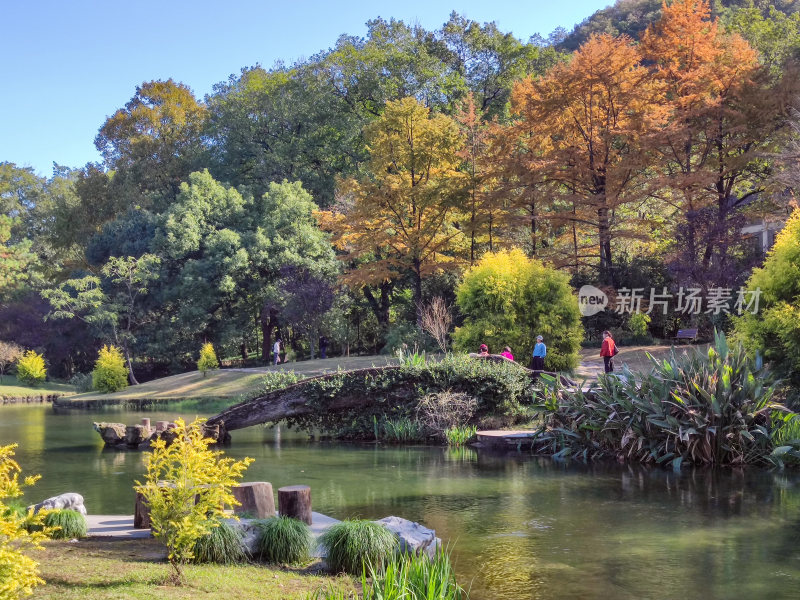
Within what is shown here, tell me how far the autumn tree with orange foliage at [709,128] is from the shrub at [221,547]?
75.0 ft

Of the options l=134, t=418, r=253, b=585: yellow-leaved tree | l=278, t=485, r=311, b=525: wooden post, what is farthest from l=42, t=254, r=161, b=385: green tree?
l=134, t=418, r=253, b=585: yellow-leaved tree

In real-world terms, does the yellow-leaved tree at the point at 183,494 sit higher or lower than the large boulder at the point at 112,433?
higher

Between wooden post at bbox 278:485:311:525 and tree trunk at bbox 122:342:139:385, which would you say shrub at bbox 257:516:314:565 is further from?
tree trunk at bbox 122:342:139:385

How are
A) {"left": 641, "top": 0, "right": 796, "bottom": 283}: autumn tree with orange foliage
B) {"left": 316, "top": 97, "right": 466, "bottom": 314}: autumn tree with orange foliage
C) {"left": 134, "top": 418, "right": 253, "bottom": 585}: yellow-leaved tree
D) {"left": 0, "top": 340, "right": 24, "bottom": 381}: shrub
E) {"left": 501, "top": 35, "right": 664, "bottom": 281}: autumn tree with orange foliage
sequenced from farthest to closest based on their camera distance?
{"left": 0, "top": 340, "right": 24, "bottom": 381}: shrub < {"left": 316, "top": 97, "right": 466, "bottom": 314}: autumn tree with orange foliage < {"left": 501, "top": 35, "right": 664, "bottom": 281}: autumn tree with orange foliage < {"left": 641, "top": 0, "right": 796, "bottom": 283}: autumn tree with orange foliage < {"left": 134, "top": 418, "right": 253, "bottom": 585}: yellow-leaved tree

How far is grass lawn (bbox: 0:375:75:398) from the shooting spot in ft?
123

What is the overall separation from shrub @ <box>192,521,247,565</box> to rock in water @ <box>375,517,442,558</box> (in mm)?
1354

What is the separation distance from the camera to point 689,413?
13.3 meters

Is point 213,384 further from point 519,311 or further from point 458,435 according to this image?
point 458,435

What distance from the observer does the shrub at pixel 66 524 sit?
8.19 m

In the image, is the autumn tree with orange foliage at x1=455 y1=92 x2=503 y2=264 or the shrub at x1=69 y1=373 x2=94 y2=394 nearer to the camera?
the autumn tree with orange foliage at x1=455 y1=92 x2=503 y2=264

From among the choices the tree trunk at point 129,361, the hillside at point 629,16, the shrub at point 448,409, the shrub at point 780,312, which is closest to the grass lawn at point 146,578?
the shrub at point 448,409

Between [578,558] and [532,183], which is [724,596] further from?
[532,183]

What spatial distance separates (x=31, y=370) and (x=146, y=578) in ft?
124

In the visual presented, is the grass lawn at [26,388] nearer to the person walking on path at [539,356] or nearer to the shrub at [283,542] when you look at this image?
the person walking on path at [539,356]
